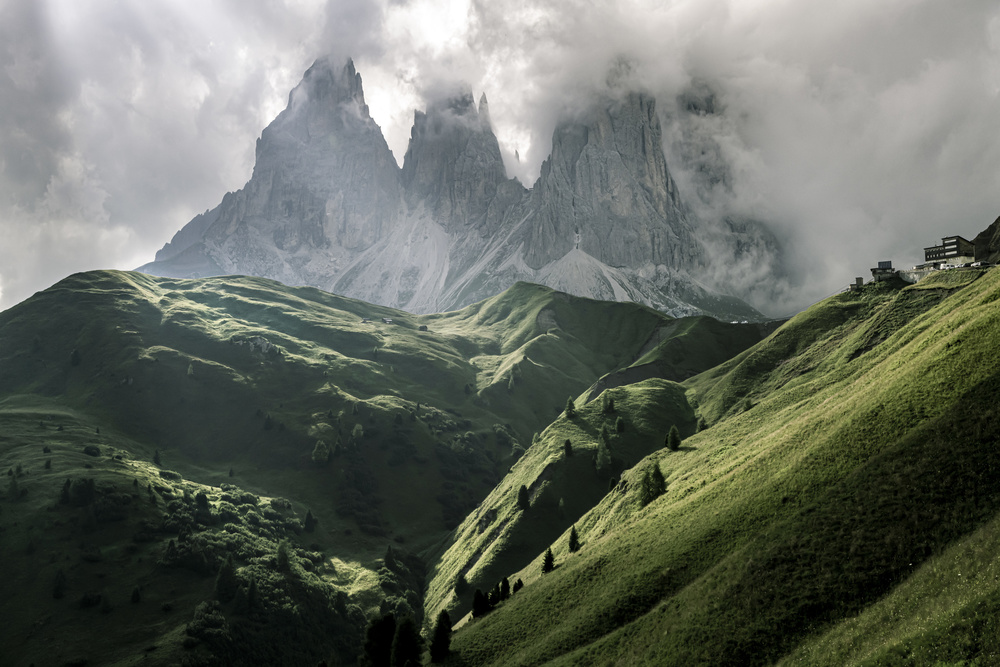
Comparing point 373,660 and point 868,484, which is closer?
point 868,484

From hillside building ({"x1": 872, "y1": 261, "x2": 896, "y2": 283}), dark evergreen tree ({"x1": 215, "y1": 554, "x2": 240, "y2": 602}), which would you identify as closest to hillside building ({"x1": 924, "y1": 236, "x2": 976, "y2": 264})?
hillside building ({"x1": 872, "y1": 261, "x2": 896, "y2": 283})

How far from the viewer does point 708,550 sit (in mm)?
64500

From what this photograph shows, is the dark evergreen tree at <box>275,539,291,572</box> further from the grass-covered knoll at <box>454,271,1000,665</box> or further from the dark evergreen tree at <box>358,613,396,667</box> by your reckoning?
the grass-covered knoll at <box>454,271,1000,665</box>

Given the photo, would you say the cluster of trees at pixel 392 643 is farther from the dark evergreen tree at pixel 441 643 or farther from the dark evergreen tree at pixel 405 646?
the dark evergreen tree at pixel 441 643

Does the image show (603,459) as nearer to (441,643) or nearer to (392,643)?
(392,643)

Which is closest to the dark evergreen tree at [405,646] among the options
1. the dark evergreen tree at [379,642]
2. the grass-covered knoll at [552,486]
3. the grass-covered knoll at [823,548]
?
the grass-covered knoll at [823,548]

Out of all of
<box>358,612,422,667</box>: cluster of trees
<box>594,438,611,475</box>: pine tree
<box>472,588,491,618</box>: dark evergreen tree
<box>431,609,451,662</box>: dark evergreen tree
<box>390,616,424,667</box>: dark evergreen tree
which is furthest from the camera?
<box>594,438,611,475</box>: pine tree

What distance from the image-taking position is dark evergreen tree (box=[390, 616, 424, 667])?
84250 mm

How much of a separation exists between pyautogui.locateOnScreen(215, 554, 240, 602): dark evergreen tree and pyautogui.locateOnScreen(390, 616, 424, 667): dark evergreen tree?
268 ft

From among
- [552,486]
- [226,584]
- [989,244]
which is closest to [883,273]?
[989,244]

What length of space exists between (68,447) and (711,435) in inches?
7863

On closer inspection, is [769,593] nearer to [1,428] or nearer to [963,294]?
[963,294]

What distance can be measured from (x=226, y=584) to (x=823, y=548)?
5672 inches

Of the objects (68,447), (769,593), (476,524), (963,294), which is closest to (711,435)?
(963,294)
